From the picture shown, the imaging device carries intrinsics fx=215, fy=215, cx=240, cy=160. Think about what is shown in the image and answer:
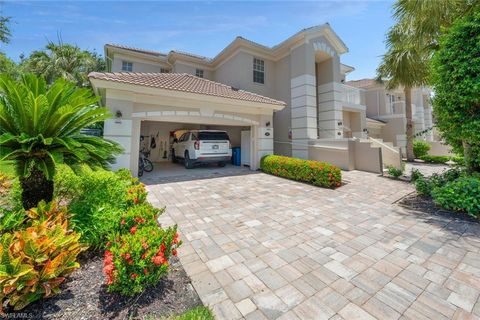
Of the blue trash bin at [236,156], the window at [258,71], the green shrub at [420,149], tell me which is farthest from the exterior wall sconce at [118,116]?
the green shrub at [420,149]

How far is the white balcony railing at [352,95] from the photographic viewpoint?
1653 centimetres

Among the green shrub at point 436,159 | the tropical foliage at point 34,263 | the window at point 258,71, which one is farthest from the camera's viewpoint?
the green shrub at point 436,159

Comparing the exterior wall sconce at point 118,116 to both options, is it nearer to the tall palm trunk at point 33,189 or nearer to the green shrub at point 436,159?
the tall palm trunk at point 33,189

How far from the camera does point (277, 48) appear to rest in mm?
14211

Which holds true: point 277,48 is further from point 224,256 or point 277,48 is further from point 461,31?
point 224,256

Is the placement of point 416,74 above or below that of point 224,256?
above

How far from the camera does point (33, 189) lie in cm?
366

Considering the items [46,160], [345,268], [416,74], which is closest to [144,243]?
[46,160]

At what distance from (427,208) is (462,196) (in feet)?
2.52

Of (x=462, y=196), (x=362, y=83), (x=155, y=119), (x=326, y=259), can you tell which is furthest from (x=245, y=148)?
(x=362, y=83)

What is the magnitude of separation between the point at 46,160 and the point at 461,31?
1027 cm

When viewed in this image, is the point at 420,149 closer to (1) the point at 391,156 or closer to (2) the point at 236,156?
(1) the point at 391,156

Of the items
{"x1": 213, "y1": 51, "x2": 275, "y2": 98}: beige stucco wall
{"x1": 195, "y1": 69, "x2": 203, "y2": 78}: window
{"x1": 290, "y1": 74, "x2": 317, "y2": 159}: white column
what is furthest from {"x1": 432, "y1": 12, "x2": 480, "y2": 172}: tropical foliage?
{"x1": 195, "y1": 69, "x2": 203, "y2": 78}: window

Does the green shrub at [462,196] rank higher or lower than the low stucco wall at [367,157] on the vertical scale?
lower
